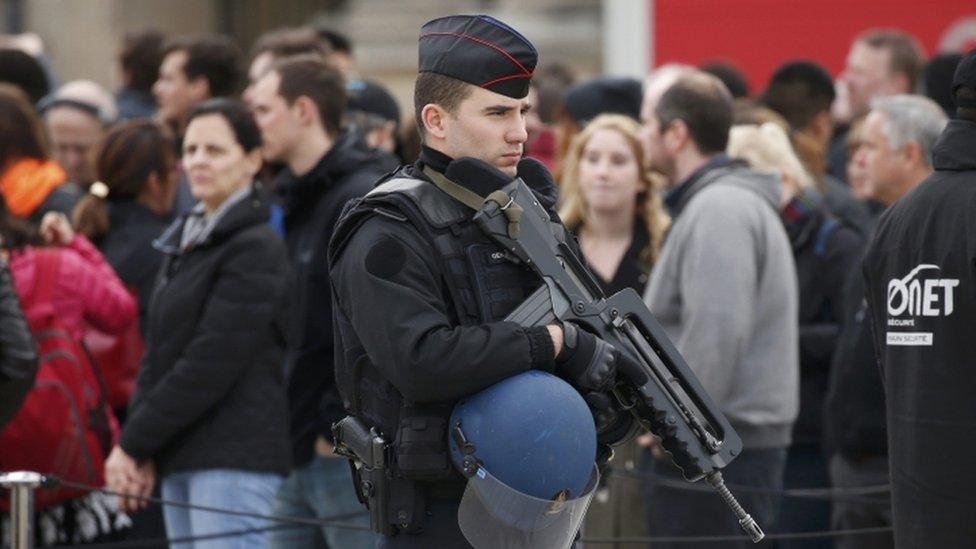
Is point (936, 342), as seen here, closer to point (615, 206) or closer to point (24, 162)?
point (615, 206)

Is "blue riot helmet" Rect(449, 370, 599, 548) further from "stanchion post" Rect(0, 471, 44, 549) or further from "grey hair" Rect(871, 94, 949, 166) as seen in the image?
"grey hair" Rect(871, 94, 949, 166)

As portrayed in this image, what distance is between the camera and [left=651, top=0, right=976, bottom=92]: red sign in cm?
1182

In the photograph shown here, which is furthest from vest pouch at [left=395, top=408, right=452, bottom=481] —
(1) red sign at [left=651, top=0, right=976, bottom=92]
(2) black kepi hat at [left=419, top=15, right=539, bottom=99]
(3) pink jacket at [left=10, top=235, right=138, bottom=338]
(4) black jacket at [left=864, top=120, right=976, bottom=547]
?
(1) red sign at [left=651, top=0, right=976, bottom=92]

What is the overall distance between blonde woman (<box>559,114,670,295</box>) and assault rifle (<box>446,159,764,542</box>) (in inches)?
108

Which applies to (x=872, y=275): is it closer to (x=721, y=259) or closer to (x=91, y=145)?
(x=721, y=259)

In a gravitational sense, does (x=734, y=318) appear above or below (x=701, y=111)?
below

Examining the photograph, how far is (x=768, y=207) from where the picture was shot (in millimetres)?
6695

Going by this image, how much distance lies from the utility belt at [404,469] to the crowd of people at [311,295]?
1.46 m

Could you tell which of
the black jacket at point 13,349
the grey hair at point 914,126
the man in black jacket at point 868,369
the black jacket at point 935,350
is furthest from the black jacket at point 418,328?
the grey hair at point 914,126

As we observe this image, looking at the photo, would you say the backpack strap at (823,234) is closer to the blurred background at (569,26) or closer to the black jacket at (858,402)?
the black jacket at (858,402)

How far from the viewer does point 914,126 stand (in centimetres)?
670

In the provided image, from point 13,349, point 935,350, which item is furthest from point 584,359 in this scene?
point 13,349

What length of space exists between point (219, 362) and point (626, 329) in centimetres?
208

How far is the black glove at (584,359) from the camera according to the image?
4.10 m
